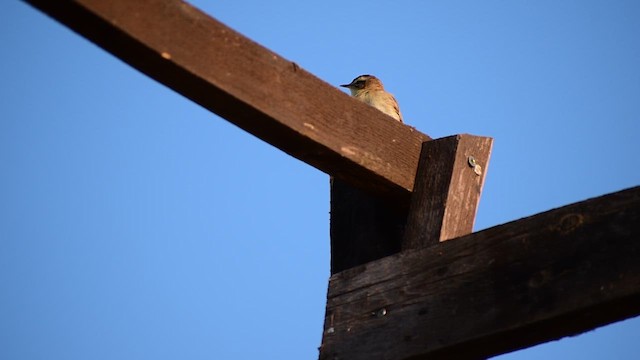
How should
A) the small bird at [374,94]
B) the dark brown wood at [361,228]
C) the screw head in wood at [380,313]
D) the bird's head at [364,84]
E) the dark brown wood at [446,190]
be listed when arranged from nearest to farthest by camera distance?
the screw head in wood at [380,313]
the dark brown wood at [446,190]
the dark brown wood at [361,228]
the small bird at [374,94]
the bird's head at [364,84]

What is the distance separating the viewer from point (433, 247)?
10.1ft

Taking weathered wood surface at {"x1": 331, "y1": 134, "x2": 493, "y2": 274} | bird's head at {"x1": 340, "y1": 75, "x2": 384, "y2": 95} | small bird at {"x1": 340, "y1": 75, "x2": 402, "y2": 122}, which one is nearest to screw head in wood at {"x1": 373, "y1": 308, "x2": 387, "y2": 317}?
weathered wood surface at {"x1": 331, "y1": 134, "x2": 493, "y2": 274}

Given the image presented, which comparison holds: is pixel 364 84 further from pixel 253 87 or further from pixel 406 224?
pixel 253 87

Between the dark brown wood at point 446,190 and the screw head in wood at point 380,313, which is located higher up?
the dark brown wood at point 446,190

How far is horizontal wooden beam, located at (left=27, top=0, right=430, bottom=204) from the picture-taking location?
2.57 meters

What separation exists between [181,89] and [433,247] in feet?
3.02

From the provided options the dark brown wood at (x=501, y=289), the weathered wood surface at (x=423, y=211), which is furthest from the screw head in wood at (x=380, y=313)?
the weathered wood surface at (x=423, y=211)

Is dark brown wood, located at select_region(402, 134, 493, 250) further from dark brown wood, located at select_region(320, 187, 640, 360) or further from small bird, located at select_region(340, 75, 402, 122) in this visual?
small bird, located at select_region(340, 75, 402, 122)

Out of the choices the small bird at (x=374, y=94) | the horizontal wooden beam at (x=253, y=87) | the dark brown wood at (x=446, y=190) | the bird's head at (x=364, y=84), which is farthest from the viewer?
the bird's head at (x=364, y=84)

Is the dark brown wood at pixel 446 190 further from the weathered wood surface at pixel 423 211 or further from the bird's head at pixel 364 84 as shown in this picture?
the bird's head at pixel 364 84

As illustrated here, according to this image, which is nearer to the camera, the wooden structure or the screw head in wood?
the wooden structure

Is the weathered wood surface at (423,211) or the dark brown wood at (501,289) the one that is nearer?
the dark brown wood at (501,289)

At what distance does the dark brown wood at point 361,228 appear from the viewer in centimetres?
345

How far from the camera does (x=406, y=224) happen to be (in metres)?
3.37
